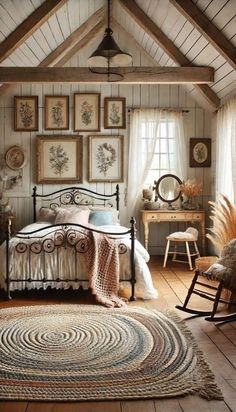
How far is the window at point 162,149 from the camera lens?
21.5 feet

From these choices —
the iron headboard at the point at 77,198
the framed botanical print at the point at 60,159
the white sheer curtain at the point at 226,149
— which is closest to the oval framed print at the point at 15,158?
the framed botanical print at the point at 60,159

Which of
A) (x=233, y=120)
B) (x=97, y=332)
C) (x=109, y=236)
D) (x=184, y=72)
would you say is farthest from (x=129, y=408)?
(x=184, y=72)

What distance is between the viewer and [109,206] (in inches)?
255

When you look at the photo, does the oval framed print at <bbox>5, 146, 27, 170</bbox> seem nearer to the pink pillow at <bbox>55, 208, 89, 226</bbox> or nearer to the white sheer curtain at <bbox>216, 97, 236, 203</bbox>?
the pink pillow at <bbox>55, 208, 89, 226</bbox>

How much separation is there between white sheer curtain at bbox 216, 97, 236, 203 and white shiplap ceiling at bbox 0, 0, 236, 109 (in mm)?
275

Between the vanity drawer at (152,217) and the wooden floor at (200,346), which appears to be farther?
the vanity drawer at (152,217)

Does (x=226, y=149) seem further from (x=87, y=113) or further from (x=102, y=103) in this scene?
(x=87, y=113)

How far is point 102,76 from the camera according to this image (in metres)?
5.31

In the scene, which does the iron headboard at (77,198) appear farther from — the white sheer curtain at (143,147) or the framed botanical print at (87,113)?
the framed botanical print at (87,113)

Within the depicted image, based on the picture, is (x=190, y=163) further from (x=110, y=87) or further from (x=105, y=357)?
(x=105, y=357)

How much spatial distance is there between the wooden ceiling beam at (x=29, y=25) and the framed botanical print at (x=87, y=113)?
193cm

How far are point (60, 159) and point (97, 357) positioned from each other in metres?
4.27

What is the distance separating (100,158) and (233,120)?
7.70 feet

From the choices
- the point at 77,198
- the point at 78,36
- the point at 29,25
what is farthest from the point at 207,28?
the point at 77,198
